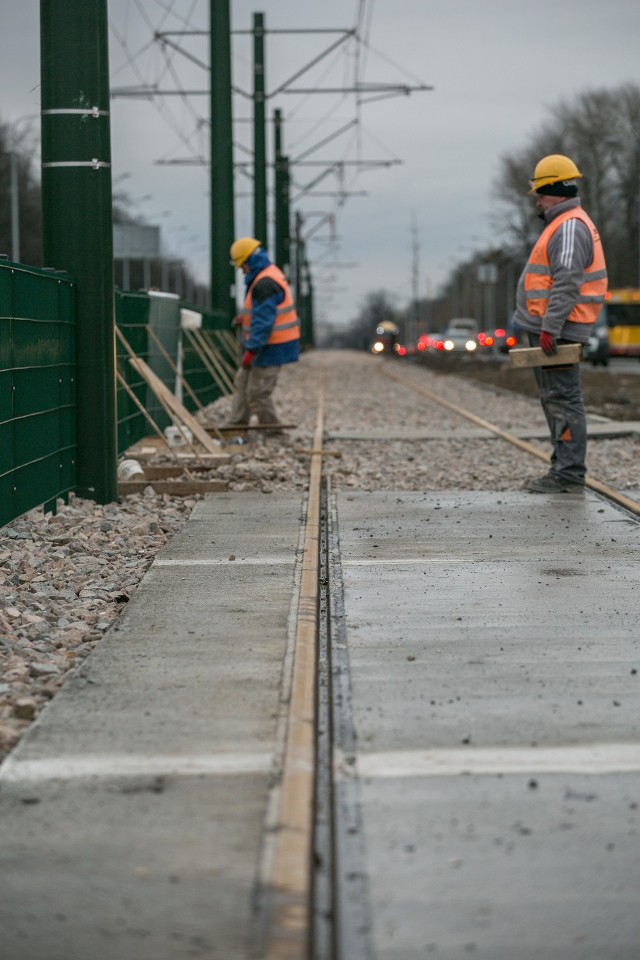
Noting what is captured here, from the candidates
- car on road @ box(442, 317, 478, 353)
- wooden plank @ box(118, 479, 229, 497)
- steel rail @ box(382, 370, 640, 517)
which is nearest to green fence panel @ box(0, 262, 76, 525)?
wooden plank @ box(118, 479, 229, 497)

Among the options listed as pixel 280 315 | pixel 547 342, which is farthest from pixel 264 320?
pixel 547 342

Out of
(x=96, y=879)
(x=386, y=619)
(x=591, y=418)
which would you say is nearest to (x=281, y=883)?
(x=96, y=879)

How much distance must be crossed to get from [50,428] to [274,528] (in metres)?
1.66

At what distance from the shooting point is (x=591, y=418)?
62.2ft

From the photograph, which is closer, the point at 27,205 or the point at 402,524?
the point at 402,524

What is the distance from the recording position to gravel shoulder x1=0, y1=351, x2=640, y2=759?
5.80m

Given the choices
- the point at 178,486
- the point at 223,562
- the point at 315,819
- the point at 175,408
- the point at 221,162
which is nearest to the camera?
the point at 315,819

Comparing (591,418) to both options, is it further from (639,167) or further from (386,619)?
(639,167)

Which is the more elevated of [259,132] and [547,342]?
[259,132]

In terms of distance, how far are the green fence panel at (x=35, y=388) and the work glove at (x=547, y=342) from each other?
Answer: 3.10 metres

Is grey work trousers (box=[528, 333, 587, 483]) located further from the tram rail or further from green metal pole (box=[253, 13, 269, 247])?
green metal pole (box=[253, 13, 269, 247])

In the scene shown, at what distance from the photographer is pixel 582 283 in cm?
1063

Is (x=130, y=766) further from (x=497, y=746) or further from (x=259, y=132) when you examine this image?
(x=259, y=132)

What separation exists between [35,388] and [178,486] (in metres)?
Answer: 2.14
